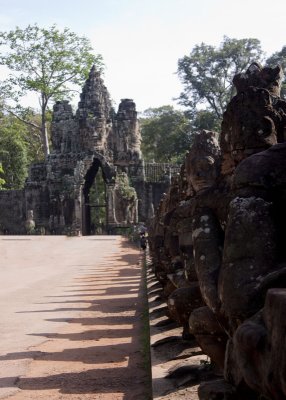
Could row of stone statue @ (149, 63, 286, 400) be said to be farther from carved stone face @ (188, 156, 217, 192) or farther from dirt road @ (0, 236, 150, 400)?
dirt road @ (0, 236, 150, 400)

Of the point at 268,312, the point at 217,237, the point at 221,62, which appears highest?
the point at 221,62

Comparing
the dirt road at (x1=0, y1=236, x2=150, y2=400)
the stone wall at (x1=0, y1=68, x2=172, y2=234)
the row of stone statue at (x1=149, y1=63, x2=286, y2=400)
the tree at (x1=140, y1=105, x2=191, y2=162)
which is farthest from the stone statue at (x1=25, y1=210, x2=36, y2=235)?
the row of stone statue at (x1=149, y1=63, x2=286, y2=400)

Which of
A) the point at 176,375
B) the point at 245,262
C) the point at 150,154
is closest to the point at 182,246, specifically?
the point at 176,375

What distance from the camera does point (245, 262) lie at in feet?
9.95

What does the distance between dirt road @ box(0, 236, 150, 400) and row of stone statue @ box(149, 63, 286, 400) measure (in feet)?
3.88

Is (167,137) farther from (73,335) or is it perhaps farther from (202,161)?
(202,161)

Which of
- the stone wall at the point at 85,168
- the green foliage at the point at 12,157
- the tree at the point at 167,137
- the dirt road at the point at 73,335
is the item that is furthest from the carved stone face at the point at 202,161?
the green foliage at the point at 12,157

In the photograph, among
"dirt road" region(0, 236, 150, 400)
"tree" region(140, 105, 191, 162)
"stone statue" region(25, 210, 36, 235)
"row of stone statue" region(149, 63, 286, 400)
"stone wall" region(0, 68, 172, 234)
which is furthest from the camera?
"tree" region(140, 105, 191, 162)

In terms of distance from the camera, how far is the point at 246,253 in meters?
3.05

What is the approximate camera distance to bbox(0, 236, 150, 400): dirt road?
5.25 m

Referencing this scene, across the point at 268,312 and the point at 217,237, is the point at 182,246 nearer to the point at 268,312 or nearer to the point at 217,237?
the point at 217,237

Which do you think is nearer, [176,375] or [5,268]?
[176,375]

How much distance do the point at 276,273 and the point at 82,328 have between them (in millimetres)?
5730

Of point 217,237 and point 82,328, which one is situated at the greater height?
point 217,237
